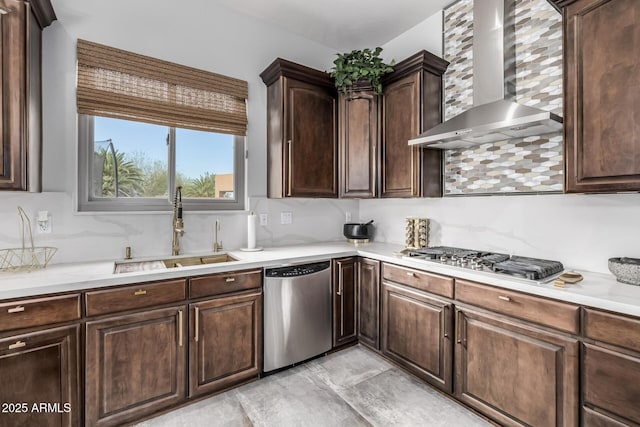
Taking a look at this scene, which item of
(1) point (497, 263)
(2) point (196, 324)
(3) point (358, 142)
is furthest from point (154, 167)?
(1) point (497, 263)

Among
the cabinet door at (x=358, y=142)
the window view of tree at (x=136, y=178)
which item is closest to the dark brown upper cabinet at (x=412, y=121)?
the cabinet door at (x=358, y=142)

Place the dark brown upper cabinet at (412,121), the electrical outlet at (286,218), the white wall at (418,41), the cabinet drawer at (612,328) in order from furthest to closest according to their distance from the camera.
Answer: the electrical outlet at (286,218)
the white wall at (418,41)
the dark brown upper cabinet at (412,121)
the cabinet drawer at (612,328)

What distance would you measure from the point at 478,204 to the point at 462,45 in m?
1.32

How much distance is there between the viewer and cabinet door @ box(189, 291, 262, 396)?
6.42 ft

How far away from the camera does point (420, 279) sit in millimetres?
2152

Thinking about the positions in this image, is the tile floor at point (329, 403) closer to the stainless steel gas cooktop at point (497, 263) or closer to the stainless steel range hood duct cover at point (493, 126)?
the stainless steel gas cooktop at point (497, 263)

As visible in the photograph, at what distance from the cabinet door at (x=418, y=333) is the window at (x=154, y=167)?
1587 millimetres

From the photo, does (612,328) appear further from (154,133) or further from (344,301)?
(154,133)

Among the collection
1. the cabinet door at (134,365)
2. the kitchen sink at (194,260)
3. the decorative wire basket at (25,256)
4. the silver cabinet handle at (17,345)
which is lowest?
the cabinet door at (134,365)

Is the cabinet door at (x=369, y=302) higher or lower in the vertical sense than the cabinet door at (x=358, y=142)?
lower

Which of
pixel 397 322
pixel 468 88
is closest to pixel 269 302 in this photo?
pixel 397 322

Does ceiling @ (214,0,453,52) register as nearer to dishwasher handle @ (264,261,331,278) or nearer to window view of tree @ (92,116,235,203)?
window view of tree @ (92,116,235,203)

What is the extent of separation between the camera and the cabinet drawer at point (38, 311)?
1432mm

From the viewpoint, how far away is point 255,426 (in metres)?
1.78
